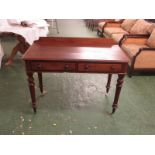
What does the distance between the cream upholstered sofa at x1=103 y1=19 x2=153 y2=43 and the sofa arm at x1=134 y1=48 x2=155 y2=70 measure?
0.84 m

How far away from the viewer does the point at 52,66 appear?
1.71 meters

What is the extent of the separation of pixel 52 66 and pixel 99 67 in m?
0.45

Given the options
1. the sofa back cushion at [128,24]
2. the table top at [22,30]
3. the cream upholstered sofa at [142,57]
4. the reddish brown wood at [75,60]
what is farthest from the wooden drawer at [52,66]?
the sofa back cushion at [128,24]

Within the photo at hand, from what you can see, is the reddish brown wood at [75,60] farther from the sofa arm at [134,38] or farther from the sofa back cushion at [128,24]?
the sofa back cushion at [128,24]

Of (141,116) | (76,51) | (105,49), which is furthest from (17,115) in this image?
(141,116)

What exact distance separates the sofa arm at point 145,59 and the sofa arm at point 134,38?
74 centimetres

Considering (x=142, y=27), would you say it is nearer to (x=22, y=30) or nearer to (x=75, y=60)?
(x=22, y=30)

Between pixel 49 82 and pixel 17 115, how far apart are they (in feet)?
2.79

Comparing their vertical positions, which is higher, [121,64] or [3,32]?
[121,64]

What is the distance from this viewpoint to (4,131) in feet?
5.85

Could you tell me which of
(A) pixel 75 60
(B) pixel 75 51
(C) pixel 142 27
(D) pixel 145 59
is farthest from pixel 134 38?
(A) pixel 75 60

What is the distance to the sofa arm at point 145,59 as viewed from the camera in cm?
279
